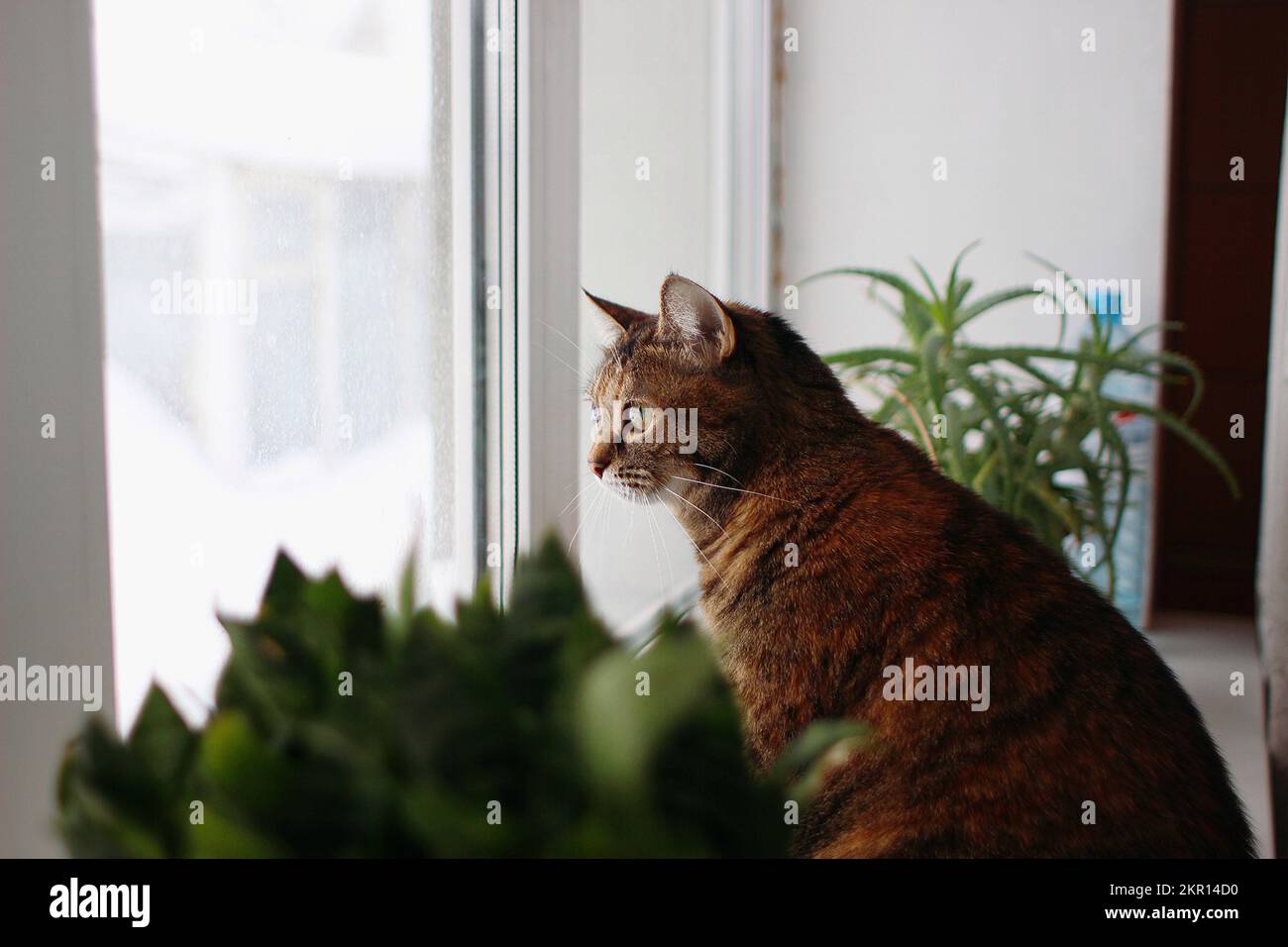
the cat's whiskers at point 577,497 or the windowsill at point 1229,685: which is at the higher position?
the cat's whiskers at point 577,497

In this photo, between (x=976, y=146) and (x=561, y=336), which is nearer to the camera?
(x=561, y=336)

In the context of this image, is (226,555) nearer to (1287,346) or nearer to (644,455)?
(644,455)

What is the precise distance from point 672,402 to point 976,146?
1497mm

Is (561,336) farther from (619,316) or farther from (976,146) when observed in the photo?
(976,146)

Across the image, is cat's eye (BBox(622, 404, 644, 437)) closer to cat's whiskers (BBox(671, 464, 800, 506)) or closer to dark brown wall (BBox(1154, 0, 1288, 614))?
cat's whiskers (BBox(671, 464, 800, 506))

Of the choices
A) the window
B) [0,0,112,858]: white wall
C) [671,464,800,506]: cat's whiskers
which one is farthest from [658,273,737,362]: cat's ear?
[0,0,112,858]: white wall

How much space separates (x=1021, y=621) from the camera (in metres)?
0.78

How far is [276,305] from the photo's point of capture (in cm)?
78

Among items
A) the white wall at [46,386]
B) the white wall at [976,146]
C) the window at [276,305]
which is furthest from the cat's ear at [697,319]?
the white wall at [976,146]

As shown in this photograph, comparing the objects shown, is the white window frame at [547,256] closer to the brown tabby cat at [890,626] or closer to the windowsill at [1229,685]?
the brown tabby cat at [890,626]

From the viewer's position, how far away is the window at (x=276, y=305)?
0.65 metres

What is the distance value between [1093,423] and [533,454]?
2.90ft

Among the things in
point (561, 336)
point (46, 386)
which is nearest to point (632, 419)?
point (561, 336)

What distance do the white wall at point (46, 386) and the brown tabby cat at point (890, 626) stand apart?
452 millimetres
